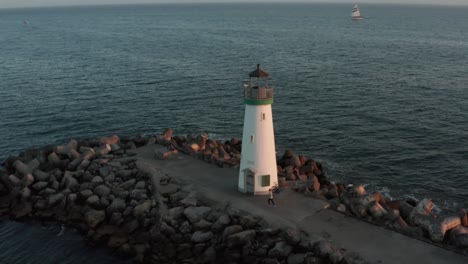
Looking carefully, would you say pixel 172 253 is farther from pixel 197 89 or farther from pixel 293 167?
pixel 197 89

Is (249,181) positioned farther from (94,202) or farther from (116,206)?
(94,202)

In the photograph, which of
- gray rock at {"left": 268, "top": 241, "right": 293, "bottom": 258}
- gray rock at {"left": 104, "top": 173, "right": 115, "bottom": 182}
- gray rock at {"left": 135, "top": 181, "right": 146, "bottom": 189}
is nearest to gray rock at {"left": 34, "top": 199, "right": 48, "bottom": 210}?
gray rock at {"left": 104, "top": 173, "right": 115, "bottom": 182}

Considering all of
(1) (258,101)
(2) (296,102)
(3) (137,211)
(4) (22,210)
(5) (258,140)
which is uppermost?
(1) (258,101)

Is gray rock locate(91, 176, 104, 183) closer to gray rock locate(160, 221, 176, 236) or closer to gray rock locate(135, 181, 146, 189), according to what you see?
gray rock locate(135, 181, 146, 189)

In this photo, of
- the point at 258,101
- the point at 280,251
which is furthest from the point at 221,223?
the point at 258,101

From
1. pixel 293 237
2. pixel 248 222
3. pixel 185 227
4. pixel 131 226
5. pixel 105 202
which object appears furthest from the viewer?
pixel 105 202

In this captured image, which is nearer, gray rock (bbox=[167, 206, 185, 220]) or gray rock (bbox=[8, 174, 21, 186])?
gray rock (bbox=[167, 206, 185, 220])

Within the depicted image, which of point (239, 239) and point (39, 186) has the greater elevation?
point (239, 239)
